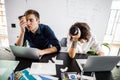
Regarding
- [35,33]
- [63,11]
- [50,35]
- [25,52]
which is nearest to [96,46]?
[50,35]

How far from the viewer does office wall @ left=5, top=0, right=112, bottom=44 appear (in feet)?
9.26

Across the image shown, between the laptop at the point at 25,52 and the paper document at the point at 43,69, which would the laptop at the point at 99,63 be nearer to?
the paper document at the point at 43,69

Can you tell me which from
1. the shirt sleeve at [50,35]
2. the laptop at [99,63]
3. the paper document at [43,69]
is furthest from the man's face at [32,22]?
the laptop at [99,63]

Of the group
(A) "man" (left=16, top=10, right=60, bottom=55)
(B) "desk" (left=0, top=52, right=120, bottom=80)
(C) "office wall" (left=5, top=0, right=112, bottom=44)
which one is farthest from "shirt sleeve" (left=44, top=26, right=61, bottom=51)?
(C) "office wall" (left=5, top=0, right=112, bottom=44)

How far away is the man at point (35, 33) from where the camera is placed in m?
1.89

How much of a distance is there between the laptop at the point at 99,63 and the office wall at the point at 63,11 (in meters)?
1.84

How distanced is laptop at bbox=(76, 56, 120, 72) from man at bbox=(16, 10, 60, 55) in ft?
2.25

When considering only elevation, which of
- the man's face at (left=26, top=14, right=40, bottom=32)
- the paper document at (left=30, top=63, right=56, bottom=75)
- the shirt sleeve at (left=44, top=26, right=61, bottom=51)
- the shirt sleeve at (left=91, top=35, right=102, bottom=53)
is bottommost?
the paper document at (left=30, top=63, right=56, bottom=75)

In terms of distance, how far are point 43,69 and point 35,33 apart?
2.77 feet

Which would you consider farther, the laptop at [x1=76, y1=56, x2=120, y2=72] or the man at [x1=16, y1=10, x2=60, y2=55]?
the man at [x1=16, y1=10, x2=60, y2=55]

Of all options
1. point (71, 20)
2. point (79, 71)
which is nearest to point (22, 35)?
point (79, 71)

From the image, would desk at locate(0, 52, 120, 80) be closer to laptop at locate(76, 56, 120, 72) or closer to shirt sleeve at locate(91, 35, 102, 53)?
laptop at locate(76, 56, 120, 72)

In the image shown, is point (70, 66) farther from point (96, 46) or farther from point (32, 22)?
point (32, 22)

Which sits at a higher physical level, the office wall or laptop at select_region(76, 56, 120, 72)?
the office wall
